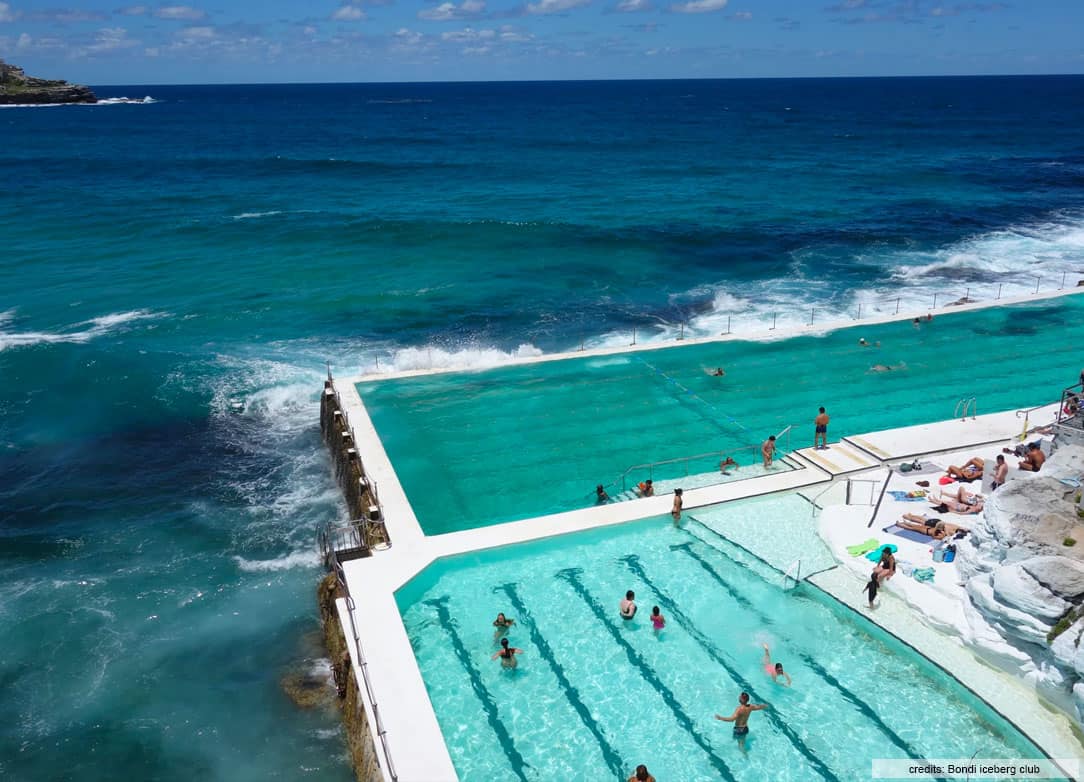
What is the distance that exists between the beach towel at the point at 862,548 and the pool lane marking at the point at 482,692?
25.4 feet

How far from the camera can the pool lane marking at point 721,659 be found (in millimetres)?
11867

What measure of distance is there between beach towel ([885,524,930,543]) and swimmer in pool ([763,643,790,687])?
4.53 m

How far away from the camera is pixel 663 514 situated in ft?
58.5

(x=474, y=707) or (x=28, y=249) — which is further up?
(x=28, y=249)

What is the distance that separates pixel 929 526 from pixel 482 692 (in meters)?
9.50

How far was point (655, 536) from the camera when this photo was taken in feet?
57.0

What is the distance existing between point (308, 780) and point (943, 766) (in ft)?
31.6

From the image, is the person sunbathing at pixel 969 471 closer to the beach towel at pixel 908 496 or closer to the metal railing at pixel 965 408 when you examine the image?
the beach towel at pixel 908 496

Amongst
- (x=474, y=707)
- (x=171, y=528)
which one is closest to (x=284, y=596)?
(x=171, y=528)

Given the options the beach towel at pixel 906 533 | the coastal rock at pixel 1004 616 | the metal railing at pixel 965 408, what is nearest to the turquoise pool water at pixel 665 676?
the coastal rock at pixel 1004 616

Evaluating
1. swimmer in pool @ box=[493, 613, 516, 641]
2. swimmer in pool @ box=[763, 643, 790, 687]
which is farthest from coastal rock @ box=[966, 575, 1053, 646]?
swimmer in pool @ box=[493, 613, 516, 641]

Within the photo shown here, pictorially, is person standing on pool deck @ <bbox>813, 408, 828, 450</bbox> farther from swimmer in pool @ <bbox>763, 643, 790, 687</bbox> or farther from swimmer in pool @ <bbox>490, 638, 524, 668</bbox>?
swimmer in pool @ <bbox>490, 638, 524, 668</bbox>

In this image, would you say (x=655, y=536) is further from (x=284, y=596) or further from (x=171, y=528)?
(x=171, y=528)

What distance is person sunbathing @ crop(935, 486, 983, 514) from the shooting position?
17.0 m
